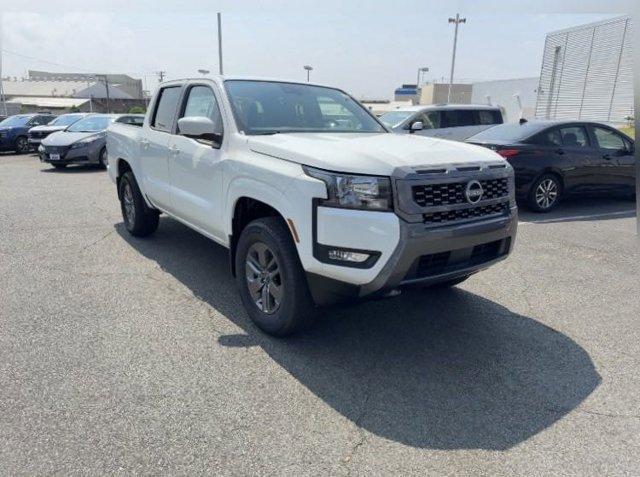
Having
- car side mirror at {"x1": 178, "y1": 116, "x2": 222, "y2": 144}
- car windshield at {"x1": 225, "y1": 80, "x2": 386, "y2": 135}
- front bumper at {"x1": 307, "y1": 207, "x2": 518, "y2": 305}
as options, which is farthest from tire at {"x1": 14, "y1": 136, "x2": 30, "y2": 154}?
front bumper at {"x1": 307, "y1": 207, "x2": 518, "y2": 305}

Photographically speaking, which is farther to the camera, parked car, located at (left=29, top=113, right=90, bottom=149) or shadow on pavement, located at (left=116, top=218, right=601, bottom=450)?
parked car, located at (left=29, top=113, right=90, bottom=149)

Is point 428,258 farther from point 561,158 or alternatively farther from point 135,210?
point 561,158

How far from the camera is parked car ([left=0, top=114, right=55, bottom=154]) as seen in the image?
18.0m

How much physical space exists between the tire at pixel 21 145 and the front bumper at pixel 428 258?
19312 mm

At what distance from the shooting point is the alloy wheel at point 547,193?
26.6ft

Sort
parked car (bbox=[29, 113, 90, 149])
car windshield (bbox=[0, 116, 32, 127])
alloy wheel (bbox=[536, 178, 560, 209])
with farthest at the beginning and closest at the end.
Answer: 1. car windshield (bbox=[0, 116, 32, 127])
2. parked car (bbox=[29, 113, 90, 149])
3. alloy wheel (bbox=[536, 178, 560, 209])

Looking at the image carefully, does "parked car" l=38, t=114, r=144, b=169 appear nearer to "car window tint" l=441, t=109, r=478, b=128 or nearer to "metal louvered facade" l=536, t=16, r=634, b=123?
"car window tint" l=441, t=109, r=478, b=128

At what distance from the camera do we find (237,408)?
109 inches

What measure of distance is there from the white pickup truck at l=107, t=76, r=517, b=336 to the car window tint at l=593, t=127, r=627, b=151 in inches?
238

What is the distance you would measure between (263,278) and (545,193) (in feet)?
20.7

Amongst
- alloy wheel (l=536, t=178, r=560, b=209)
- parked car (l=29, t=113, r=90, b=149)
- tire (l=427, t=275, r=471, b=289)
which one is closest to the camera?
tire (l=427, t=275, r=471, b=289)

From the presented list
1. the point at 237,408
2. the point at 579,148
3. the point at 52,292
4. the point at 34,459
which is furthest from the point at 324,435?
the point at 579,148

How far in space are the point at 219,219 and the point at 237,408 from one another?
5.60 ft

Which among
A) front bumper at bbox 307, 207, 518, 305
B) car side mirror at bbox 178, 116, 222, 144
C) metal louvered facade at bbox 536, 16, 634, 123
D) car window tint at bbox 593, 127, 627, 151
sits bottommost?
front bumper at bbox 307, 207, 518, 305
